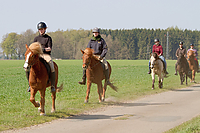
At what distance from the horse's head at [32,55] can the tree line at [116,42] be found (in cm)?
11593

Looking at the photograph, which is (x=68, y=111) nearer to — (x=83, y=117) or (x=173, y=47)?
(x=83, y=117)

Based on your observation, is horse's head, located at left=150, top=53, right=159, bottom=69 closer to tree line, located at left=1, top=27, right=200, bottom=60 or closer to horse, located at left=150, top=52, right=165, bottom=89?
horse, located at left=150, top=52, right=165, bottom=89

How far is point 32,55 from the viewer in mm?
8281

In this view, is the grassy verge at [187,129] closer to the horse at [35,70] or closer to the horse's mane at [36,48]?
the horse at [35,70]

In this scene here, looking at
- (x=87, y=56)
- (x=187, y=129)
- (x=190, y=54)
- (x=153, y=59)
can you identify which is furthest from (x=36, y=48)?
(x=190, y=54)

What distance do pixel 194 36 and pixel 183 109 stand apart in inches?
5801

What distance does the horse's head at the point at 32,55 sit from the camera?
8.08 metres

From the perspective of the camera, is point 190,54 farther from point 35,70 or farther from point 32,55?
point 32,55

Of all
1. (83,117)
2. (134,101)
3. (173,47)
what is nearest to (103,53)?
(134,101)

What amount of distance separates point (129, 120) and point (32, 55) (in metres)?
3.36

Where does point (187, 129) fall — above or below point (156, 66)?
below

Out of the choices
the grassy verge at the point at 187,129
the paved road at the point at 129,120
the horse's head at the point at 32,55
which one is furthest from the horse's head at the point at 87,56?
the grassy verge at the point at 187,129

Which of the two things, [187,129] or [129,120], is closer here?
[187,129]

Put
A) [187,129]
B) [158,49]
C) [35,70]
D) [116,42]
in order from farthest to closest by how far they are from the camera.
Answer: [116,42] → [158,49] → [35,70] → [187,129]
